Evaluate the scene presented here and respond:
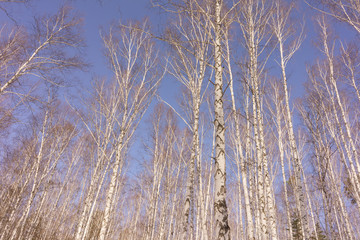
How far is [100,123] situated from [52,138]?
4345 millimetres

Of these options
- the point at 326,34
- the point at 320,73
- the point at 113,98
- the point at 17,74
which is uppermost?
the point at 326,34

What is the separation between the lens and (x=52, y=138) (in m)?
9.96

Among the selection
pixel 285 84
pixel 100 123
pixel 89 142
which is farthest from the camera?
pixel 89 142

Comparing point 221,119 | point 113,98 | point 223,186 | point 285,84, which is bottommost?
point 223,186

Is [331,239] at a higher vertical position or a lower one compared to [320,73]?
lower

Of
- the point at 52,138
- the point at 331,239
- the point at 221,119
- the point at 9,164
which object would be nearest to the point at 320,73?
the point at 331,239

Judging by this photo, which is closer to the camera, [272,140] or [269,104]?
[269,104]

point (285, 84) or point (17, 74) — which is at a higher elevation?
point (285, 84)

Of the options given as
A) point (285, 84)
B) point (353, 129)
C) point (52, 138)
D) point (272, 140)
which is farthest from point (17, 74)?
point (353, 129)

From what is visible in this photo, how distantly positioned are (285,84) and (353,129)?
5.69m

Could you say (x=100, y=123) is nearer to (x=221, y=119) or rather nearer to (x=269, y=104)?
(x=221, y=119)

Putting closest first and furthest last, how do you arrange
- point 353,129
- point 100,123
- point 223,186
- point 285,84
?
1. point 223,186
2. point 100,123
3. point 285,84
4. point 353,129

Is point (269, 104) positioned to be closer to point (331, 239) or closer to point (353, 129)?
point (353, 129)

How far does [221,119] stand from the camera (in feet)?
10.8
